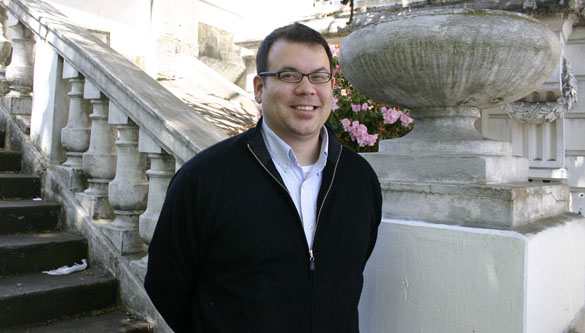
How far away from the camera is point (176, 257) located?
1.66 m

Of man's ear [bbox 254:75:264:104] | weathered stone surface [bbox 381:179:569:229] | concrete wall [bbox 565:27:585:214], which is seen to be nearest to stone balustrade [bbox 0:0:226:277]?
man's ear [bbox 254:75:264:104]

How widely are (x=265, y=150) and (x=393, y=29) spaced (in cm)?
86

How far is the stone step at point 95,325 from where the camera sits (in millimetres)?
2705

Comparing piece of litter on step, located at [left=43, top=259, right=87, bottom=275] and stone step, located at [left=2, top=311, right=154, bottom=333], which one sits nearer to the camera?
stone step, located at [left=2, top=311, right=154, bottom=333]

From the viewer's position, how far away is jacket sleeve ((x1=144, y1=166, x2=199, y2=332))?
1624 millimetres

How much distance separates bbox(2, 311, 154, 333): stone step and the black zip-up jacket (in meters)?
1.21

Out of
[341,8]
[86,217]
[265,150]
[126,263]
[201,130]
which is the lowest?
[126,263]

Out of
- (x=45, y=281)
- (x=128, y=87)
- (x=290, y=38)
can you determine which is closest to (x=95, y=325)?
(x=45, y=281)

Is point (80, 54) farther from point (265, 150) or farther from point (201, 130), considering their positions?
point (265, 150)

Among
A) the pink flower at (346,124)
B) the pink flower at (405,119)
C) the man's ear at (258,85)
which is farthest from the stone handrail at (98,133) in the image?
the pink flower at (405,119)

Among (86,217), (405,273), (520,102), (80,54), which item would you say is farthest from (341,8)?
(405,273)

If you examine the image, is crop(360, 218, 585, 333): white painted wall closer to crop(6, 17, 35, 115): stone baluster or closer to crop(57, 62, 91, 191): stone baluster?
crop(57, 62, 91, 191): stone baluster

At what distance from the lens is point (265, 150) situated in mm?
1679

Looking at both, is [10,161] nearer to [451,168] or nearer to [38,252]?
[38,252]
